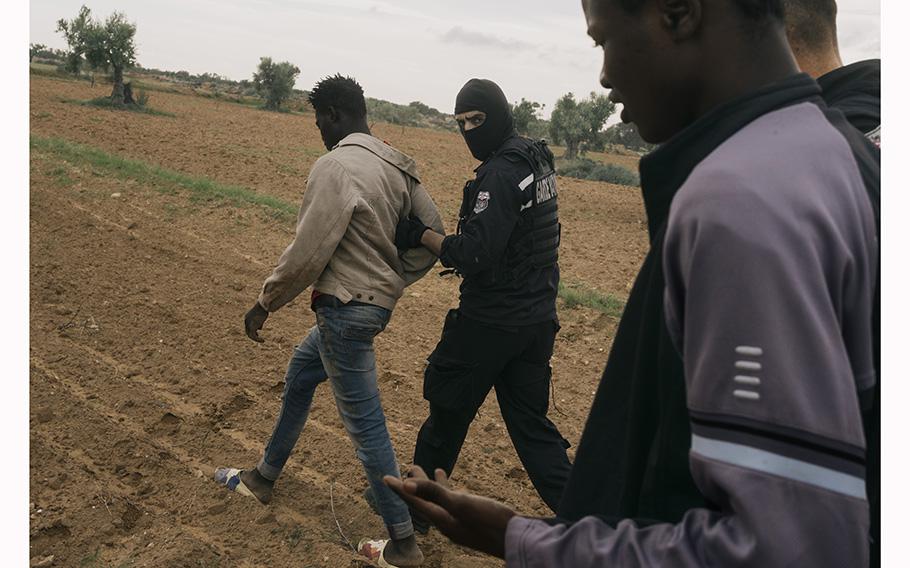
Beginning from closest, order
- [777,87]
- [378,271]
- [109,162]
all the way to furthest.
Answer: [777,87] < [378,271] < [109,162]

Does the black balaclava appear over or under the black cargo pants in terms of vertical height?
over

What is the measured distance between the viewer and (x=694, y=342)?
0.97 m

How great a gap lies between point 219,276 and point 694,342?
732 centimetres

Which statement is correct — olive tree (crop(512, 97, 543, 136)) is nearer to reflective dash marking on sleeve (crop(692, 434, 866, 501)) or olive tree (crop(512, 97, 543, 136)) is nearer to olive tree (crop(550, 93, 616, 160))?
olive tree (crop(550, 93, 616, 160))

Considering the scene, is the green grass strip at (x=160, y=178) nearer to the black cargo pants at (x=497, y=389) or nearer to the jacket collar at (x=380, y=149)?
the jacket collar at (x=380, y=149)

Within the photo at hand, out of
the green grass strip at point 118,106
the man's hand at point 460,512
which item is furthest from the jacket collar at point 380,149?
the green grass strip at point 118,106

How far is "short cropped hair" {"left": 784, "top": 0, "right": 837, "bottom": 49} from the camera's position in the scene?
8.32ft

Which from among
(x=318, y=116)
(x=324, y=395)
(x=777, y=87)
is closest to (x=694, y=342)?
(x=777, y=87)

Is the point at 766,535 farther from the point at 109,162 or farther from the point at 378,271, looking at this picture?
the point at 109,162

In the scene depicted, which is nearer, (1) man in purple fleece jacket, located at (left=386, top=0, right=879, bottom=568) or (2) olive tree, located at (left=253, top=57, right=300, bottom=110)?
(1) man in purple fleece jacket, located at (left=386, top=0, right=879, bottom=568)

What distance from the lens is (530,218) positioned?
12.3 ft

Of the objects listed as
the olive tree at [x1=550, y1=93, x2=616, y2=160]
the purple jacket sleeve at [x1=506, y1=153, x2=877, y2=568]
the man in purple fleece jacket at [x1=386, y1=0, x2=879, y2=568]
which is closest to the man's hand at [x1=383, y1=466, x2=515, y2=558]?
the man in purple fleece jacket at [x1=386, y1=0, x2=879, y2=568]

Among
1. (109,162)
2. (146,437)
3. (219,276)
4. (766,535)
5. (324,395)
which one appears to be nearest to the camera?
(766,535)

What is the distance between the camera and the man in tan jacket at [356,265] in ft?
11.2
